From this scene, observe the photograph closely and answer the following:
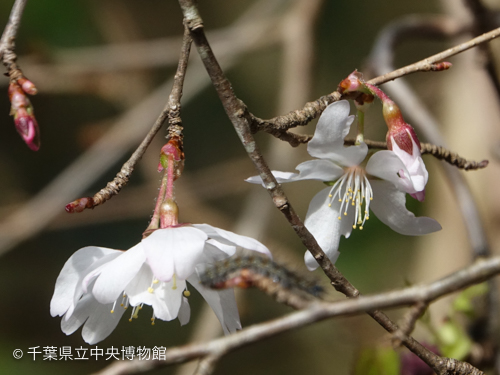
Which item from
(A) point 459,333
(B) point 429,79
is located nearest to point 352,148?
(A) point 459,333

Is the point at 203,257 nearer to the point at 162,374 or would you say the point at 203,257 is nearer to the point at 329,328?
the point at 162,374

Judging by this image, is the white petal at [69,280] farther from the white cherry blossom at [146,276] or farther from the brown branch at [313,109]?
the brown branch at [313,109]

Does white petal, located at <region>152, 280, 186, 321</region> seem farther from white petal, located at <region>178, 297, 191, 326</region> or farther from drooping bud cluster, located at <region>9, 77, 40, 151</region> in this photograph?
drooping bud cluster, located at <region>9, 77, 40, 151</region>

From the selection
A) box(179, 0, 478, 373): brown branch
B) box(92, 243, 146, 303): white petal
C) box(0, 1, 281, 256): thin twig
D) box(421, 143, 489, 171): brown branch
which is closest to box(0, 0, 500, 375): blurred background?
box(0, 1, 281, 256): thin twig

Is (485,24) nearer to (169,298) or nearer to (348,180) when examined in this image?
(348,180)

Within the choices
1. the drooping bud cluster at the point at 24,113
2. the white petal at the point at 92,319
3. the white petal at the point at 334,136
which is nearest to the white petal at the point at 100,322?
the white petal at the point at 92,319
